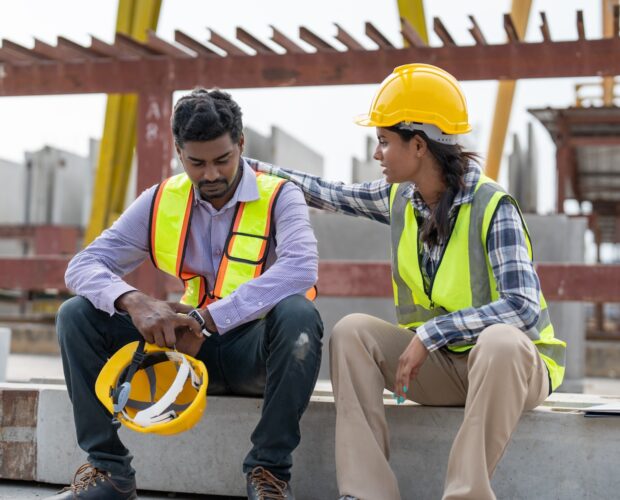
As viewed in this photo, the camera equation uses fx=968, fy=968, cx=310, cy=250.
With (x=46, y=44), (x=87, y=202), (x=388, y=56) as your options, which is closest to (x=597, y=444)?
(x=388, y=56)

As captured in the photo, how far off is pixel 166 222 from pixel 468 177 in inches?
42.2

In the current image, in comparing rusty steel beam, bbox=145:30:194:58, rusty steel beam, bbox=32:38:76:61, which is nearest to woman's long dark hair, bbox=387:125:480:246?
rusty steel beam, bbox=145:30:194:58

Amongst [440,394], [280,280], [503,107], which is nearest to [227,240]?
[280,280]

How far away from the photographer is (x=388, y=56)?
6422 mm

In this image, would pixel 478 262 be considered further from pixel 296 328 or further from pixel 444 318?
pixel 296 328

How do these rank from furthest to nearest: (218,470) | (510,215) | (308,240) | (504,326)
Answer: (218,470) < (308,240) < (510,215) < (504,326)

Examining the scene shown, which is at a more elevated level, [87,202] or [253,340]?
[87,202]

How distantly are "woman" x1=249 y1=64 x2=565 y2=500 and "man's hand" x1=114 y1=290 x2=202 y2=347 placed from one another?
496 mm

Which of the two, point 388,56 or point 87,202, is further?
point 87,202

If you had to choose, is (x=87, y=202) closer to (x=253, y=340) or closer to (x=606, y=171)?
(x=606, y=171)

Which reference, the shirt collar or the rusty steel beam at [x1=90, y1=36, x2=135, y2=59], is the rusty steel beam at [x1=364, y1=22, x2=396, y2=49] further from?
the shirt collar

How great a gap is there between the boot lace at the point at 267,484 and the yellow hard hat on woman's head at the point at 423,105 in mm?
1220

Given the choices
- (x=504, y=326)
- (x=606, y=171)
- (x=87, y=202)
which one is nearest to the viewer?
(x=504, y=326)

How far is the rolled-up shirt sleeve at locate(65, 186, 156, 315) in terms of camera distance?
131 inches
